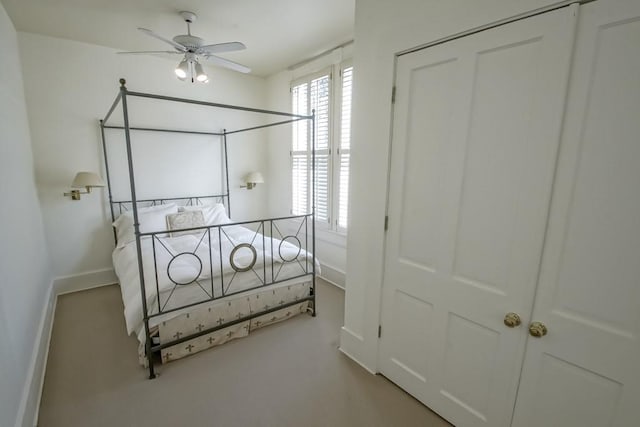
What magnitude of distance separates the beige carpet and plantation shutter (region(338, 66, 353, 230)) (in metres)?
1.43

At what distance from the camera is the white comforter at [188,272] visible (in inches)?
82.7

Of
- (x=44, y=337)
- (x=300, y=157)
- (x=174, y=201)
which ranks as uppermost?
(x=300, y=157)

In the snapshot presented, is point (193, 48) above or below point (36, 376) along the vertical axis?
above

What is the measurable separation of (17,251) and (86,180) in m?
1.28

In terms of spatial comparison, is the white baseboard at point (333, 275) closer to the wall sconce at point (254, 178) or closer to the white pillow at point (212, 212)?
the white pillow at point (212, 212)

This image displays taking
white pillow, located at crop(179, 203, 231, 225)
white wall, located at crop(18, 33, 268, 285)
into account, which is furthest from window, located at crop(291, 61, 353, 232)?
white wall, located at crop(18, 33, 268, 285)

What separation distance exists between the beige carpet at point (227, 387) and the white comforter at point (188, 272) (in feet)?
A: 1.30

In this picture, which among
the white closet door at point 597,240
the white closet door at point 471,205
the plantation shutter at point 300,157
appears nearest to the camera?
the white closet door at point 597,240

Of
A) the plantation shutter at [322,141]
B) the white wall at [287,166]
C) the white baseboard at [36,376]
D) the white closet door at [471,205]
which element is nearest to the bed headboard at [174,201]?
the white wall at [287,166]

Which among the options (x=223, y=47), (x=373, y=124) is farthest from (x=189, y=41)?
(x=373, y=124)

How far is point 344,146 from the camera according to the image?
11.0 feet

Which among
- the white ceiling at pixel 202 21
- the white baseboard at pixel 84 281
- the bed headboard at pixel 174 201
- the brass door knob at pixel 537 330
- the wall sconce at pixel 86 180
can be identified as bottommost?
the white baseboard at pixel 84 281

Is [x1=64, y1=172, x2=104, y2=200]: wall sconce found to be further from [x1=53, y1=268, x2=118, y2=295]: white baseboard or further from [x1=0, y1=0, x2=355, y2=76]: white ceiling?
[x1=0, y1=0, x2=355, y2=76]: white ceiling

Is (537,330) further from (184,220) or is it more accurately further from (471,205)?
(184,220)
